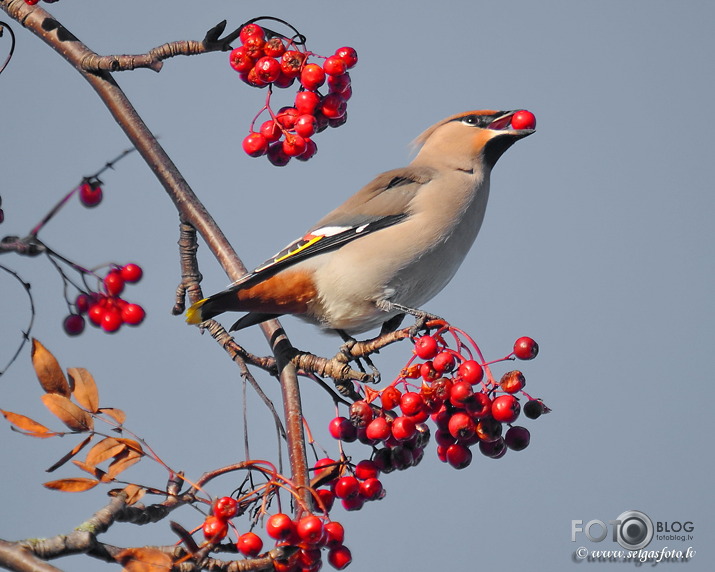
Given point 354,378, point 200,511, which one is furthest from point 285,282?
point 200,511

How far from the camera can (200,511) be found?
225 cm

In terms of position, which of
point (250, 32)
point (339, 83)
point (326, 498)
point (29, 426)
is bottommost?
point (326, 498)

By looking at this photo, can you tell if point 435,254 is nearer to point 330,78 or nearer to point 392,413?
point 330,78

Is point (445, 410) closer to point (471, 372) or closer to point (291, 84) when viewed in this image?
point (471, 372)

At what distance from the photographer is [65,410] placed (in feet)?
7.24

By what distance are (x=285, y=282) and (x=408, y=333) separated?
810 mm

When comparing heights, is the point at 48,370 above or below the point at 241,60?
below

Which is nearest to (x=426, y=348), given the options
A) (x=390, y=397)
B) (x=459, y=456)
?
(x=390, y=397)

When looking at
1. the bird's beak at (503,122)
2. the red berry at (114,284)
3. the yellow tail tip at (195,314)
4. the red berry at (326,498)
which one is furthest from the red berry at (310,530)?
the bird's beak at (503,122)

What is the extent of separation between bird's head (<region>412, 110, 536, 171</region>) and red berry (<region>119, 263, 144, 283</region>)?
1.33 meters

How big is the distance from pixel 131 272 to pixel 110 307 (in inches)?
5.4

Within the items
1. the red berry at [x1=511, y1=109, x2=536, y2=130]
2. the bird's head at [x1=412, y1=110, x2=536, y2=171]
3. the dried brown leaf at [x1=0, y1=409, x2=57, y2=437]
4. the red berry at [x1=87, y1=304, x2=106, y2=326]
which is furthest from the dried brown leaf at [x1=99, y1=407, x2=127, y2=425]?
the red berry at [x1=511, y1=109, x2=536, y2=130]

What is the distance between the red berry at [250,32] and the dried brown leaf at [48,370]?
123 centimetres

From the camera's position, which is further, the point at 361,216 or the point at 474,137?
the point at 474,137
